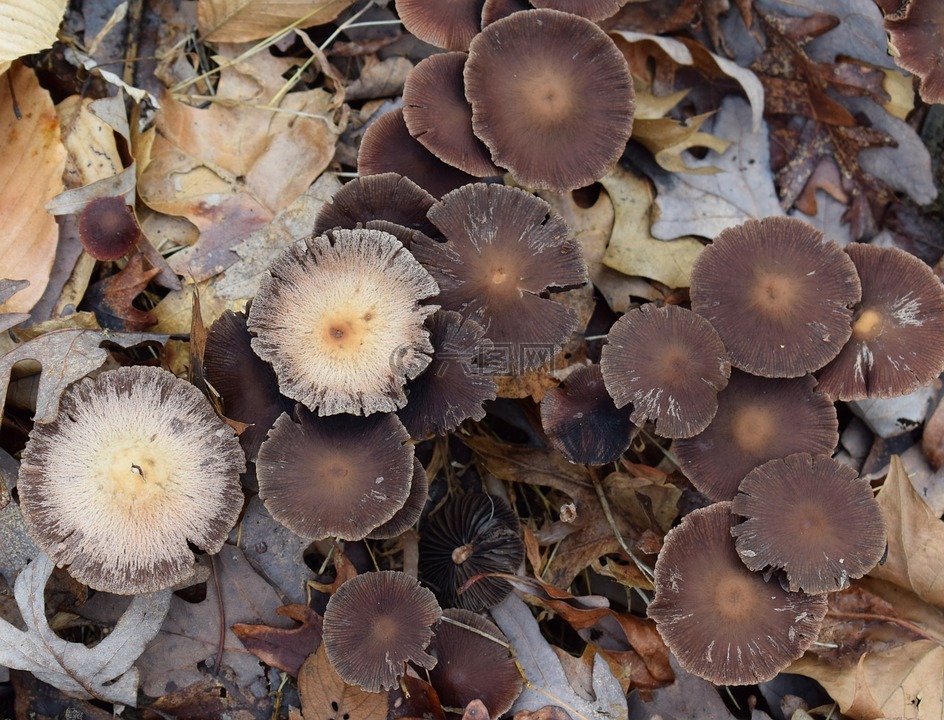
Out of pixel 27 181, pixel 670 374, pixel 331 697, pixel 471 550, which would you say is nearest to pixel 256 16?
pixel 27 181

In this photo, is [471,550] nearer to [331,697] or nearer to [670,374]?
[331,697]

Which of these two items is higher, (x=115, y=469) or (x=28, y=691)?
(x=115, y=469)

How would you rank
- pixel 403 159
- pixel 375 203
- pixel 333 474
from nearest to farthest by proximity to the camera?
pixel 333 474, pixel 375 203, pixel 403 159

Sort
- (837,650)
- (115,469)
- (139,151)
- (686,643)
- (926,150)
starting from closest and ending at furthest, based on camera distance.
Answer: (115,469), (686,643), (837,650), (139,151), (926,150)

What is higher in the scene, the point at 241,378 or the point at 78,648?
the point at 241,378

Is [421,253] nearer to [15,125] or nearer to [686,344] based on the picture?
[686,344]

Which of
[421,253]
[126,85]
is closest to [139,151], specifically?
[126,85]

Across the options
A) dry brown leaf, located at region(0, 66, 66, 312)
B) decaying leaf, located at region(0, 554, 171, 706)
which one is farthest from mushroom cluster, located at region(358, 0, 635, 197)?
decaying leaf, located at region(0, 554, 171, 706)
